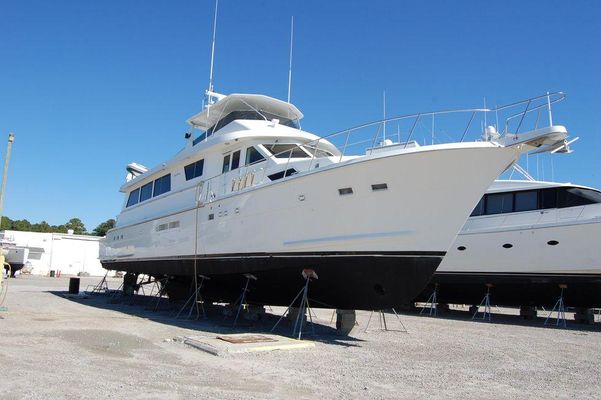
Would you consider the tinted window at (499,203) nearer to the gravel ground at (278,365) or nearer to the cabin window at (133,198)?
the gravel ground at (278,365)

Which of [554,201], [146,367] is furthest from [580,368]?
[554,201]

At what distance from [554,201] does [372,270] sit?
8320 mm

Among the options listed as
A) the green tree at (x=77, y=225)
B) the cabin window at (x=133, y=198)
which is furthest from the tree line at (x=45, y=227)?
the cabin window at (x=133, y=198)

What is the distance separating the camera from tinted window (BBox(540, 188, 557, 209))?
14062 mm

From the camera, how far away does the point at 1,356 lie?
5.86 m

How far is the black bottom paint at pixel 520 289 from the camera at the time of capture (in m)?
13.4

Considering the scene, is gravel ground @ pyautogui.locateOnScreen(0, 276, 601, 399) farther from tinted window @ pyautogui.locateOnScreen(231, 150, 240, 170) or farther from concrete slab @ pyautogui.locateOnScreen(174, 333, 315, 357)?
tinted window @ pyautogui.locateOnScreen(231, 150, 240, 170)

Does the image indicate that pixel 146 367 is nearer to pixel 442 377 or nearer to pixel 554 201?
pixel 442 377

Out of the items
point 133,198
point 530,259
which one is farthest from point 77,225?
point 530,259

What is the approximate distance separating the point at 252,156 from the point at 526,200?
28.4 ft

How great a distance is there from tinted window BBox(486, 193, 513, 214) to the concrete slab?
9459 mm

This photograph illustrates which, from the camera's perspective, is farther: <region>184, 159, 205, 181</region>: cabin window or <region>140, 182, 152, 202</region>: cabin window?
<region>140, 182, 152, 202</region>: cabin window

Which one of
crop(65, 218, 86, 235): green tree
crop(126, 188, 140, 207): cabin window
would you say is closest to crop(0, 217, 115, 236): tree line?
crop(65, 218, 86, 235): green tree

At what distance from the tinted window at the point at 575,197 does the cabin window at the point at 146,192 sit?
38.2 ft
